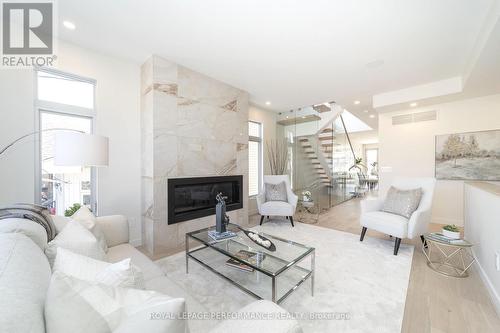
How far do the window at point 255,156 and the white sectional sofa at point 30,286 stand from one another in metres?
3.64

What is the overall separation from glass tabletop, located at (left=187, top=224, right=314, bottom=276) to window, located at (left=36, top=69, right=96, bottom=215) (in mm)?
1679

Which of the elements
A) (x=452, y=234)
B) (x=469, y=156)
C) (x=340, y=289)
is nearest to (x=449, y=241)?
(x=452, y=234)

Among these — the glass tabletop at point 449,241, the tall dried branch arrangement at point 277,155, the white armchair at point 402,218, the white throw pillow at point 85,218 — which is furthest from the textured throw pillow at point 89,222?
the tall dried branch arrangement at point 277,155

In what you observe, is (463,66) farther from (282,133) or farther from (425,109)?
(282,133)

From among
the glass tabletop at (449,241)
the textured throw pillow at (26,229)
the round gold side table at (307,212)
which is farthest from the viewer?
the round gold side table at (307,212)

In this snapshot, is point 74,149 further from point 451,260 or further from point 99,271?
point 451,260

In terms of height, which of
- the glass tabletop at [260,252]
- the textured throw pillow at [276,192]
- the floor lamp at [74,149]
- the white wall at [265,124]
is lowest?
the glass tabletop at [260,252]

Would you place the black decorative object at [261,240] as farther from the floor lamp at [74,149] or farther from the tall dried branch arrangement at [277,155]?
the tall dried branch arrangement at [277,155]

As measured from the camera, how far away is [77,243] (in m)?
1.22

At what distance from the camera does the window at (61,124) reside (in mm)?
2328

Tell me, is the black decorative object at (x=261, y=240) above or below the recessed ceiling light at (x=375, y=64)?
below

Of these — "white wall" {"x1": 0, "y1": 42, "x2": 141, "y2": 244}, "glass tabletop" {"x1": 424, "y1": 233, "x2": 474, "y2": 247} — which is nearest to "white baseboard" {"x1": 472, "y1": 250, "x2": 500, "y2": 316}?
"glass tabletop" {"x1": 424, "y1": 233, "x2": 474, "y2": 247}

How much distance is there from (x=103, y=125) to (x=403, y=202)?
4.32 metres

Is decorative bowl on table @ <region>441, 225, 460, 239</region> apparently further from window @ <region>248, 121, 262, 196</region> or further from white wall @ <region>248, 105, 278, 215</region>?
window @ <region>248, 121, 262, 196</region>
